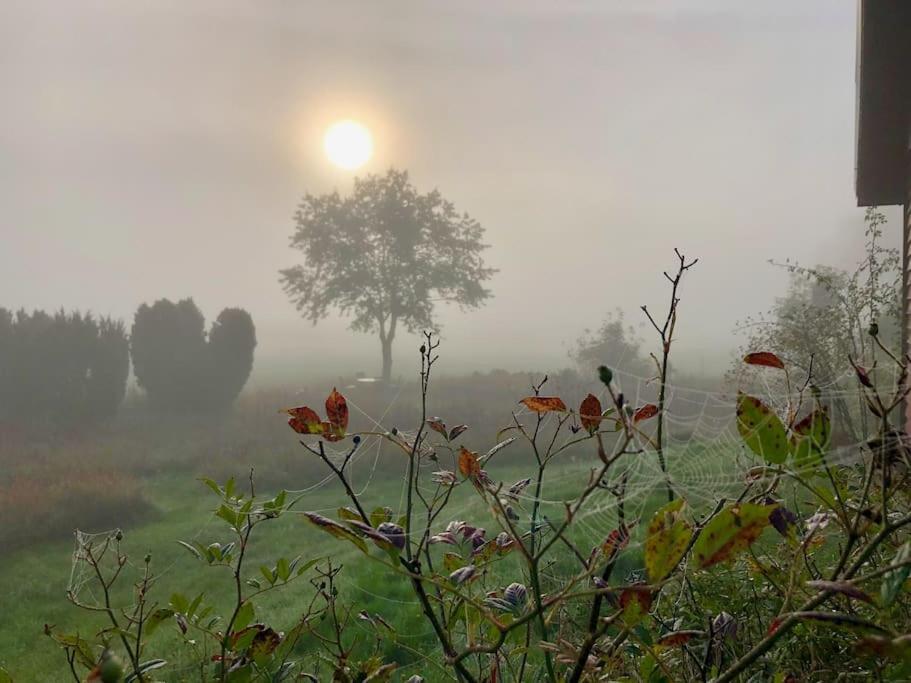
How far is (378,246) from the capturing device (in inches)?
632

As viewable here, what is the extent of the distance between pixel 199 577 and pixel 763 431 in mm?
3567

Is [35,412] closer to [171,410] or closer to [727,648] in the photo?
[171,410]

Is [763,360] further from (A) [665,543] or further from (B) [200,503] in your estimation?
(B) [200,503]

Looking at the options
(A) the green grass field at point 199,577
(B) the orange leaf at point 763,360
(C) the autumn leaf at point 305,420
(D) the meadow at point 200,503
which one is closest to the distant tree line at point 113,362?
(D) the meadow at point 200,503

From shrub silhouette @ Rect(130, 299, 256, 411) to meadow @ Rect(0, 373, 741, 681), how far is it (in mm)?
947

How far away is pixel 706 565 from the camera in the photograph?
0.39m

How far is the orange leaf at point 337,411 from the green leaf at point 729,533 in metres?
0.34

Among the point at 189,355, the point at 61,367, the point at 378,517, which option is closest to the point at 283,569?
the point at 378,517

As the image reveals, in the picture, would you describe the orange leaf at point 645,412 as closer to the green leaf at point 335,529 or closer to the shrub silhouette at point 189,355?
the green leaf at point 335,529

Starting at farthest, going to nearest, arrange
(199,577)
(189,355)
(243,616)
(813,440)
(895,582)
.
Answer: (189,355) < (199,577) < (243,616) < (813,440) < (895,582)

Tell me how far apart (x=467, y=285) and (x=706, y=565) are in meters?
15.6

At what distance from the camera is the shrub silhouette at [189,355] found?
10367mm

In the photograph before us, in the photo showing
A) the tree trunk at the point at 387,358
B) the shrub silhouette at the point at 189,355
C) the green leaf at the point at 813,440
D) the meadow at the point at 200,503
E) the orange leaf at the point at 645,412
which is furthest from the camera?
the tree trunk at the point at 387,358

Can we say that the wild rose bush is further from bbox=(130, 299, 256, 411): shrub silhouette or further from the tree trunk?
the tree trunk
